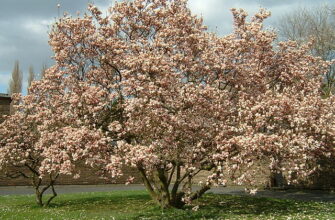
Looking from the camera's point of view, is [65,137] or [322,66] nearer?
[65,137]

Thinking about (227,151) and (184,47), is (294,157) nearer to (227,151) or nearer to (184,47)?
(227,151)

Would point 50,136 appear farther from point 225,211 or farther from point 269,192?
point 269,192

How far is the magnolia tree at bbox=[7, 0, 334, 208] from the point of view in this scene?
12.4m

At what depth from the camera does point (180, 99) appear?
1293 cm

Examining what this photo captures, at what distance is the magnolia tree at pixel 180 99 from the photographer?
12391 mm

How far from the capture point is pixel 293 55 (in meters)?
16.2

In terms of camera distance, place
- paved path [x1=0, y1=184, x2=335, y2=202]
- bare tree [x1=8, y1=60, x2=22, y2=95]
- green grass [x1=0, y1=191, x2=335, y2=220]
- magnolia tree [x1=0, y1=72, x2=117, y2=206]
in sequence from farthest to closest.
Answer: bare tree [x1=8, y1=60, x2=22, y2=95] < paved path [x1=0, y1=184, x2=335, y2=202] < green grass [x1=0, y1=191, x2=335, y2=220] < magnolia tree [x1=0, y1=72, x2=117, y2=206]

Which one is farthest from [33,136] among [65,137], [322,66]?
[322,66]

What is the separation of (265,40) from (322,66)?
3.74 metres

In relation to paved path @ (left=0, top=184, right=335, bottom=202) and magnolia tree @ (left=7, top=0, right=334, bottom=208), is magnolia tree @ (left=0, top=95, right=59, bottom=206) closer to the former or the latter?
magnolia tree @ (left=7, top=0, right=334, bottom=208)

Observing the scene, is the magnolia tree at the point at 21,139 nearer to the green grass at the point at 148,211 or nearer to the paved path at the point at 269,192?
the green grass at the point at 148,211

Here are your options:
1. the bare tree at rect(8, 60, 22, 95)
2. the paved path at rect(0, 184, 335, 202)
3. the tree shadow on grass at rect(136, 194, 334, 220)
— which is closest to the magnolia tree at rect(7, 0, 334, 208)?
the tree shadow on grass at rect(136, 194, 334, 220)

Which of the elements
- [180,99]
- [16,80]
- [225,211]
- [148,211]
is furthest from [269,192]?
[16,80]

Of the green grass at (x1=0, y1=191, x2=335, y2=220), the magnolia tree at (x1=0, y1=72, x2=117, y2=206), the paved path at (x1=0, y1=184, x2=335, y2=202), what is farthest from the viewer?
the paved path at (x1=0, y1=184, x2=335, y2=202)
